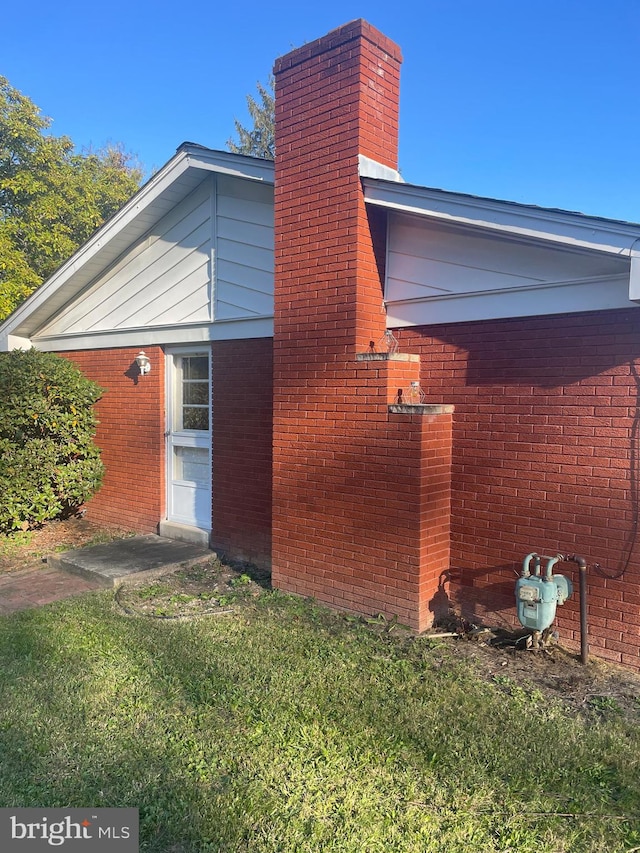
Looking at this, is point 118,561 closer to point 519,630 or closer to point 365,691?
point 365,691

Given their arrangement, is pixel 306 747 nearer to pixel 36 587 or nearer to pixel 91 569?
pixel 91 569

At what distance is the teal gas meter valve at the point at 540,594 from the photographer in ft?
14.1

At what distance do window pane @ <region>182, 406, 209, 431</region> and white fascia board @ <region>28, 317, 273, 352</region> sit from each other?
85cm

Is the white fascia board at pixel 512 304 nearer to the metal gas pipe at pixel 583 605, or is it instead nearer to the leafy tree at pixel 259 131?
the metal gas pipe at pixel 583 605

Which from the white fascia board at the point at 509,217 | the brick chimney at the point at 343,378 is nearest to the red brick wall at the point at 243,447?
the brick chimney at the point at 343,378

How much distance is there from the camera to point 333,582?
18.2 ft

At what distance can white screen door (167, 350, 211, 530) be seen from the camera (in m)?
7.67

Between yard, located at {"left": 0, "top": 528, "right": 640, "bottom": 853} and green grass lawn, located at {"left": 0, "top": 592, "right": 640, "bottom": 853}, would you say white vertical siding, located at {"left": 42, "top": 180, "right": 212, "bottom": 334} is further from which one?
green grass lawn, located at {"left": 0, "top": 592, "right": 640, "bottom": 853}

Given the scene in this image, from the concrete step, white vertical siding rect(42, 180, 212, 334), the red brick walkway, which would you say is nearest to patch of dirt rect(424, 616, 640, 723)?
the concrete step

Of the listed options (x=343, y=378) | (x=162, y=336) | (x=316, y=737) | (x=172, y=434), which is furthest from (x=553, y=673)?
(x=162, y=336)

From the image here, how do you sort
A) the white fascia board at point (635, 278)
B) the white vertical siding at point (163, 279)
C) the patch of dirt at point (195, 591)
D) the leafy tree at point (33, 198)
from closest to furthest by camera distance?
1. the white fascia board at point (635, 278)
2. the patch of dirt at point (195, 591)
3. the white vertical siding at point (163, 279)
4. the leafy tree at point (33, 198)

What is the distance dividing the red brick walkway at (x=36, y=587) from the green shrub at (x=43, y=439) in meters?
1.39

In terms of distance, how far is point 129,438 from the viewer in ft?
27.9

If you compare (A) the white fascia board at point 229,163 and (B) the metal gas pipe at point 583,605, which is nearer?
(B) the metal gas pipe at point 583,605
